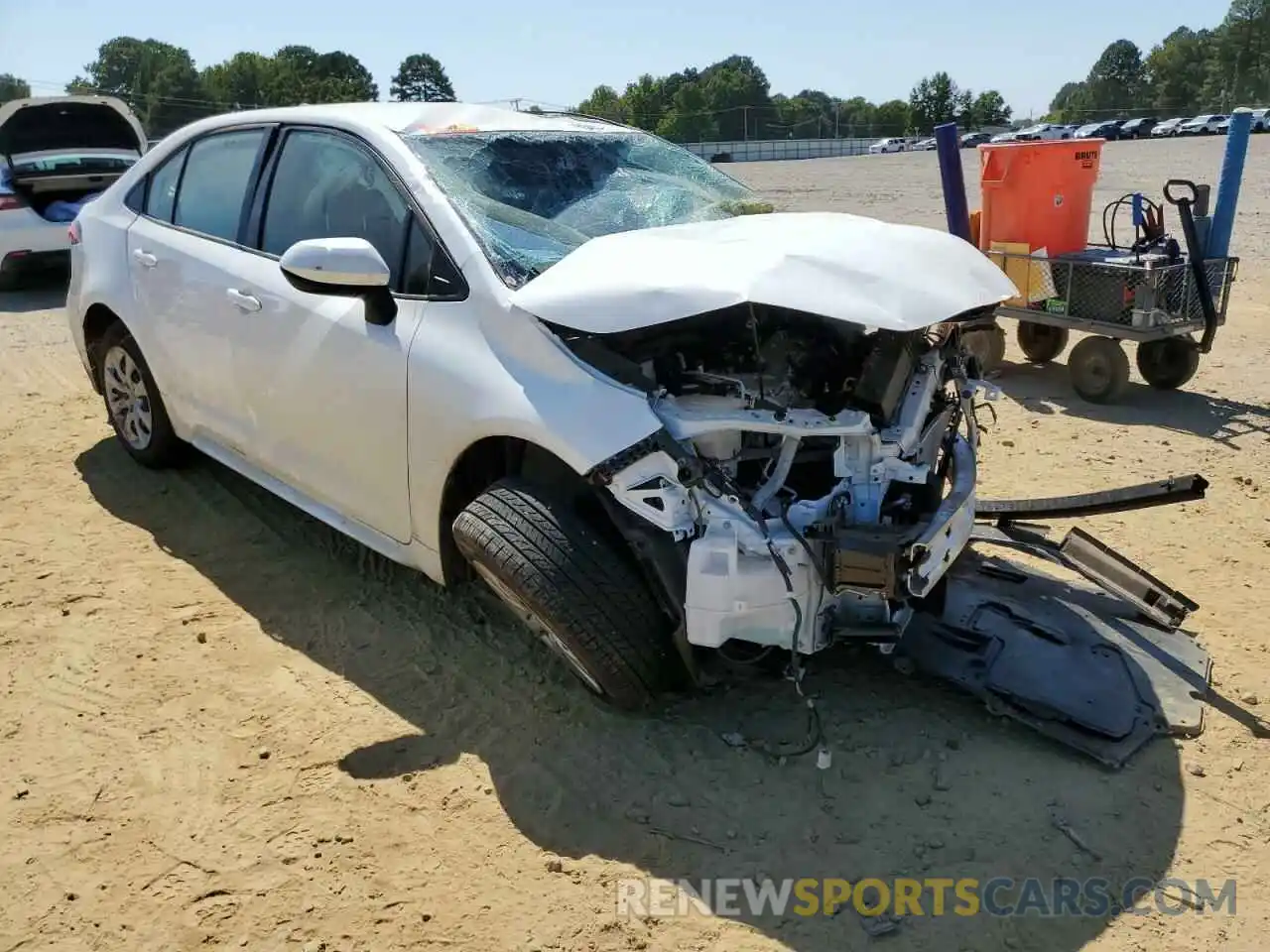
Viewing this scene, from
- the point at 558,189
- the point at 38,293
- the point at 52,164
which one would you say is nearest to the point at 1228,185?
the point at 558,189

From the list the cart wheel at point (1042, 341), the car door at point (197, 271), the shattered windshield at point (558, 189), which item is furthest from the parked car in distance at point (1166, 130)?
the car door at point (197, 271)

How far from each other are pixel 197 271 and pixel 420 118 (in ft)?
3.89

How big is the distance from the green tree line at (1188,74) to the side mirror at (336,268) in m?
80.6

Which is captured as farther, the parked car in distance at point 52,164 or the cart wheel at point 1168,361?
the parked car in distance at point 52,164

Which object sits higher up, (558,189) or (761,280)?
(558,189)

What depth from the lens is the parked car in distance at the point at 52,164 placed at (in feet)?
33.4

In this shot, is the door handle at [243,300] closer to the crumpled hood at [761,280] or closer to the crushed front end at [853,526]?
the crumpled hood at [761,280]

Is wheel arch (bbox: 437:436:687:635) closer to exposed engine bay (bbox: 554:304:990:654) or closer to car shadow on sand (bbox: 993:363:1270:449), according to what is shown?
exposed engine bay (bbox: 554:304:990:654)

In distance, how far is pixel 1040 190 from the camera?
282 inches

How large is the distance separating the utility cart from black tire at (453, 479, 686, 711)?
164 inches

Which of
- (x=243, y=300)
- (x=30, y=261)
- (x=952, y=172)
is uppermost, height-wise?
(x=952, y=172)

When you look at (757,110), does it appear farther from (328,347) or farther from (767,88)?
(328,347)

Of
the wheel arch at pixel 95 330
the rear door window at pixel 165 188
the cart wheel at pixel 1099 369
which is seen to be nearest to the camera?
the rear door window at pixel 165 188

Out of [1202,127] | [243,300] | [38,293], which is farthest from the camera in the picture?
[1202,127]
